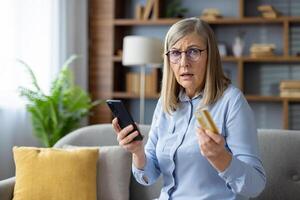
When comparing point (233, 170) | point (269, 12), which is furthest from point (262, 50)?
point (233, 170)

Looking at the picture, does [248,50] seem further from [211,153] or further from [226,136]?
[211,153]

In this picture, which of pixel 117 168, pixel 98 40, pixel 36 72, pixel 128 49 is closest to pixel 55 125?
pixel 36 72

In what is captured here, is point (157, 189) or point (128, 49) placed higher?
point (128, 49)

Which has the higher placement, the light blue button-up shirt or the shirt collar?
the shirt collar

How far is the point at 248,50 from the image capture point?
474 cm

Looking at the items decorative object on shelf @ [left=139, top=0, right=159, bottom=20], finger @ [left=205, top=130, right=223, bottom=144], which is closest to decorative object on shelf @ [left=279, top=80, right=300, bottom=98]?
decorative object on shelf @ [left=139, top=0, right=159, bottom=20]

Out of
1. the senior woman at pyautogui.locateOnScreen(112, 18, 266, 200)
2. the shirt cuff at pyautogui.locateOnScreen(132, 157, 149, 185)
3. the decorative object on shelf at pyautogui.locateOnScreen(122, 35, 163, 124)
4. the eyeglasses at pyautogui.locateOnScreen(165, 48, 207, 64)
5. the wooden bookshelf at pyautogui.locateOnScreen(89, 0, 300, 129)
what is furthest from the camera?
the wooden bookshelf at pyautogui.locateOnScreen(89, 0, 300, 129)

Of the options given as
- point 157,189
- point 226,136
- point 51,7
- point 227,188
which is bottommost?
point 157,189

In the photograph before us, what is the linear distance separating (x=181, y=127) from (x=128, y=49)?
241 cm

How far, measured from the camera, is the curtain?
3.83 meters

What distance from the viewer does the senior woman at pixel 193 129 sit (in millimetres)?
1641

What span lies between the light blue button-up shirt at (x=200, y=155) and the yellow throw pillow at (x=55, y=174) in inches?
19.9

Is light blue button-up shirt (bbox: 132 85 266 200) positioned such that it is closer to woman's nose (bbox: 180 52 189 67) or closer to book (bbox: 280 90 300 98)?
woman's nose (bbox: 180 52 189 67)

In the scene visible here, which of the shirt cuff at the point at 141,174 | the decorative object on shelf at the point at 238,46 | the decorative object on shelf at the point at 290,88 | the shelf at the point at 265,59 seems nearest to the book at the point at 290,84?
the decorative object on shelf at the point at 290,88
